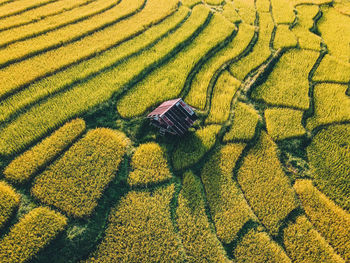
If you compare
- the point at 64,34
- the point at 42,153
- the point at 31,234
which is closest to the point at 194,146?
the point at 42,153

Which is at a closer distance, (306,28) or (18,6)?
(18,6)

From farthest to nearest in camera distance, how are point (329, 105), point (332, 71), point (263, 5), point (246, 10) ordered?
1. point (263, 5)
2. point (246, 10)
3. point (332, 71)
4. point (329, 105)

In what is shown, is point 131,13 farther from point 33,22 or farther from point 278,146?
point 278,146

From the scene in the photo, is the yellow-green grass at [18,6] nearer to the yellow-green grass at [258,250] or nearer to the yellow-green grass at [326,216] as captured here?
the yellow-green grass at [258,250]

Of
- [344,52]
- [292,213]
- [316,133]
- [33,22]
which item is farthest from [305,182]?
[33,22]

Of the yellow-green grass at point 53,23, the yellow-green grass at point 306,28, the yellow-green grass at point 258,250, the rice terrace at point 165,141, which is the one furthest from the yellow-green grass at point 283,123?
the yellow-green grass at point 53,23

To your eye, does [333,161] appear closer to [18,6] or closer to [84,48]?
[84,48]

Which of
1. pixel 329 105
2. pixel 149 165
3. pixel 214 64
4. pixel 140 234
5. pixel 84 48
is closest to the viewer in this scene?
pixel 140 234
